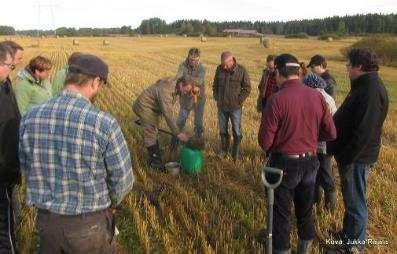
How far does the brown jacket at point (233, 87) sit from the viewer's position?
360 inches

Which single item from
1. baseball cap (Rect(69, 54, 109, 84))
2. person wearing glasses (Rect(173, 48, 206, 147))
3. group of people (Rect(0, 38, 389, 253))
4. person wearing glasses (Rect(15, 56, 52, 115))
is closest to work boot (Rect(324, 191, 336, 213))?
group of people (Rect(0, 38, 389, 253))

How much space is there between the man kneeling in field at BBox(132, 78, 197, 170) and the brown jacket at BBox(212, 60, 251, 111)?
1285 millimetres

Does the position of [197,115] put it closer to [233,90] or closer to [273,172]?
[233,90]

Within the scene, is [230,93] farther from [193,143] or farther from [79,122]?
[79,122]

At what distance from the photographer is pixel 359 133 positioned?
17.3 feet

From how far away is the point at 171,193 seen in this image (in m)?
7.33

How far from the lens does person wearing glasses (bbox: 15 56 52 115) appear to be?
6746mm

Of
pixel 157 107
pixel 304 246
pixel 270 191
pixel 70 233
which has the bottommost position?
pixel 304 246

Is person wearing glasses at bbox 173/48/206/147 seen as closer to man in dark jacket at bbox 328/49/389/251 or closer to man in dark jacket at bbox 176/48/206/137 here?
man in dark jacket at bbox 176/48/206/137

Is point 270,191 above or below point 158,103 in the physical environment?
below

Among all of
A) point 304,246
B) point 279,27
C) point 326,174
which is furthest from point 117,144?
point 279,27

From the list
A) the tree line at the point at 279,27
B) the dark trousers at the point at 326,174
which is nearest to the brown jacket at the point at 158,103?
the dark trousers at the point at 326,174

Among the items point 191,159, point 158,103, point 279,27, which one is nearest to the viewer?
point 158,103

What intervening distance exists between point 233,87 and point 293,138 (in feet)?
14.4
